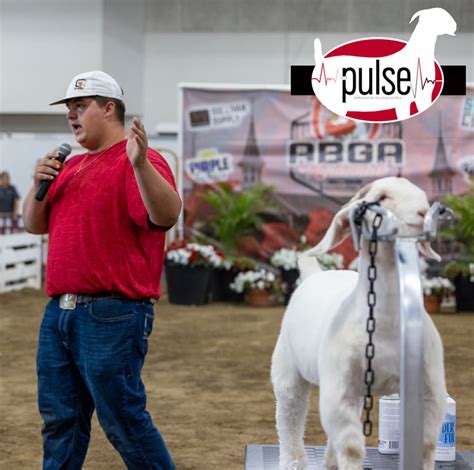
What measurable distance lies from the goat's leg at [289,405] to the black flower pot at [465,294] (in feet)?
26.1

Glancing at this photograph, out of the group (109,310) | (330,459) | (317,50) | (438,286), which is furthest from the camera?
(317,50)

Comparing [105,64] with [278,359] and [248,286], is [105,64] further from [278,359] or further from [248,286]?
[278,359]

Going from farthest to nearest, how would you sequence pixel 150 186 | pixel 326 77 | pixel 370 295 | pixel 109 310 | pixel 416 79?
pixel 326 77 < pixel 416 79 < pixel 109 310 < pixel 150 186 < pixel 370 295

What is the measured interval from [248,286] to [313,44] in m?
6.25

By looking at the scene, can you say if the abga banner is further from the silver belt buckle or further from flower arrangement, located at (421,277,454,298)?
the silver belt buckle

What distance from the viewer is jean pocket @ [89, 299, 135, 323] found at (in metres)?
3.08

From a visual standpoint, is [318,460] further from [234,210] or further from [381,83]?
[381,83]

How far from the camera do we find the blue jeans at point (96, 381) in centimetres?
307

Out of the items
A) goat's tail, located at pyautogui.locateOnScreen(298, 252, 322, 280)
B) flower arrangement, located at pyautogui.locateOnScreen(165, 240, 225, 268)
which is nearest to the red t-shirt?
goat's tail, located at pyautogui.locateOnScreen(298, 252, 322, 280)

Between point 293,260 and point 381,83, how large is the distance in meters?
2.59

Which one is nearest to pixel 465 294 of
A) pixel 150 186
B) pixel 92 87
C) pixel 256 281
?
pixel 256 281

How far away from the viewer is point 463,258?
1106 cm

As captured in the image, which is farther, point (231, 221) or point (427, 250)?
point (231, 221)

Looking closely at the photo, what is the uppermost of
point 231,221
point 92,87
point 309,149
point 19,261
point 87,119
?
point 309,149
